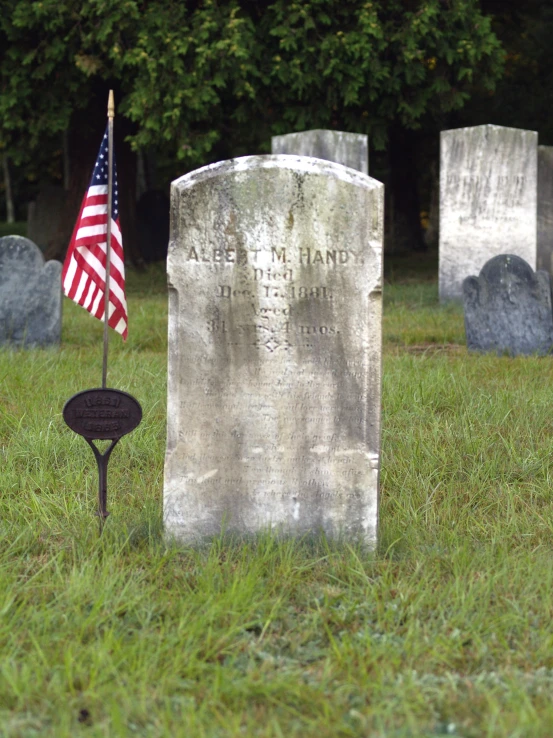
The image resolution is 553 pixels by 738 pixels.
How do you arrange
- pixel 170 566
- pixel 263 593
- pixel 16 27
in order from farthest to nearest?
1. pixel 16 27
2. pixel 170 566
3. pixel 263 593

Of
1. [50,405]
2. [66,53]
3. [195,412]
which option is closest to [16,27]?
[66,53]

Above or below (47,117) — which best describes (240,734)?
below

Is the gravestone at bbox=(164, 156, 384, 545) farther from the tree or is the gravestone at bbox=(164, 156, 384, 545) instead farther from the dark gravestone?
the tree

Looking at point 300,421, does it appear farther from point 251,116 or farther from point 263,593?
point 251,116

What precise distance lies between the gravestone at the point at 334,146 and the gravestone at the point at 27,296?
396 centimetres

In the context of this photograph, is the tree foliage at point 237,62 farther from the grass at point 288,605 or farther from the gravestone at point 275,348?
the gravestone at point 275,348

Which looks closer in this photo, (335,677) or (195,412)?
(335,677)

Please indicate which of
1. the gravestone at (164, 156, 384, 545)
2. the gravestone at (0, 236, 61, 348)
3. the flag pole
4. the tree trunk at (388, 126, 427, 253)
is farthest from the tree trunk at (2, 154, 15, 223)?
the gravestone at (164, 156, 384, 545)

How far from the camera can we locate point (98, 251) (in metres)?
4.67

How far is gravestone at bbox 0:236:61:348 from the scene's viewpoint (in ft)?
27.8

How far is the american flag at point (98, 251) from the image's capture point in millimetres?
4496

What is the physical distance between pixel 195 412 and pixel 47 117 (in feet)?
36.4

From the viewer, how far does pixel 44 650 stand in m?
3.15

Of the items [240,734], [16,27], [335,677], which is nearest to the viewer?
[240,734]
